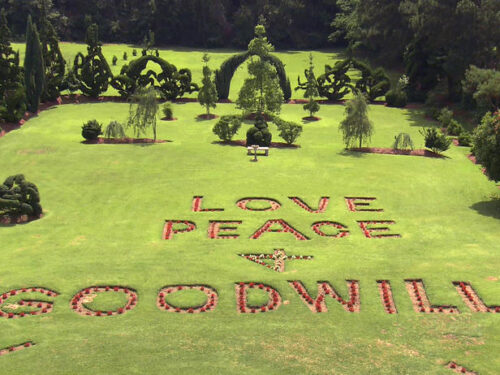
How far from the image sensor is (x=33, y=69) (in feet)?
246

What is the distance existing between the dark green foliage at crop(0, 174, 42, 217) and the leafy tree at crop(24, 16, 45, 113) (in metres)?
35.3

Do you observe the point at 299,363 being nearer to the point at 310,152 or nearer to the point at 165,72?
the point at 310,152

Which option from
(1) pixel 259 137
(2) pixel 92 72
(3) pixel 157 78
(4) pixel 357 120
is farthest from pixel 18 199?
(2) pixel 92 72

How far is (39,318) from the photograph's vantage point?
95.9 ft

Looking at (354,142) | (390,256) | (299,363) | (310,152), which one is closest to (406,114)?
(354,142)

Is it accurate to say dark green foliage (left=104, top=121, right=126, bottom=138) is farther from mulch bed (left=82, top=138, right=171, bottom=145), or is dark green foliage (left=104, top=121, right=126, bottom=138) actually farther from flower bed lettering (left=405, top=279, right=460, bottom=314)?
flower bed lettering (left=405, top=279, right=460, bottom=314)

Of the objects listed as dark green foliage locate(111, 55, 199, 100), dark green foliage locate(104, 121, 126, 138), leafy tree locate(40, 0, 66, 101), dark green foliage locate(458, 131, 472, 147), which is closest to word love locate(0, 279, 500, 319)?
dark green foliage locate(104, 121, 126, 138)

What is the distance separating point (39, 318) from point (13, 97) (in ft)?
156

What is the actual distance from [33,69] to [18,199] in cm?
3801

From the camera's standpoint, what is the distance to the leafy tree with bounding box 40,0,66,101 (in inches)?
3179

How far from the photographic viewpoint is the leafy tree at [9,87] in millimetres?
69688

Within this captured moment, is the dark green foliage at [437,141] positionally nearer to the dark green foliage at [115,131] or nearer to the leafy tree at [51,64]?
the dark green foliage at [115,131]

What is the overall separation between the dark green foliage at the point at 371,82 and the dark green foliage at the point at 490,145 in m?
40.0

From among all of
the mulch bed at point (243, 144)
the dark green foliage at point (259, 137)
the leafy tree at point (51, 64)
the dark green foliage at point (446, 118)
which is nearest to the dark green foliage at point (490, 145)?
the mulch bed at point (243, 144)
